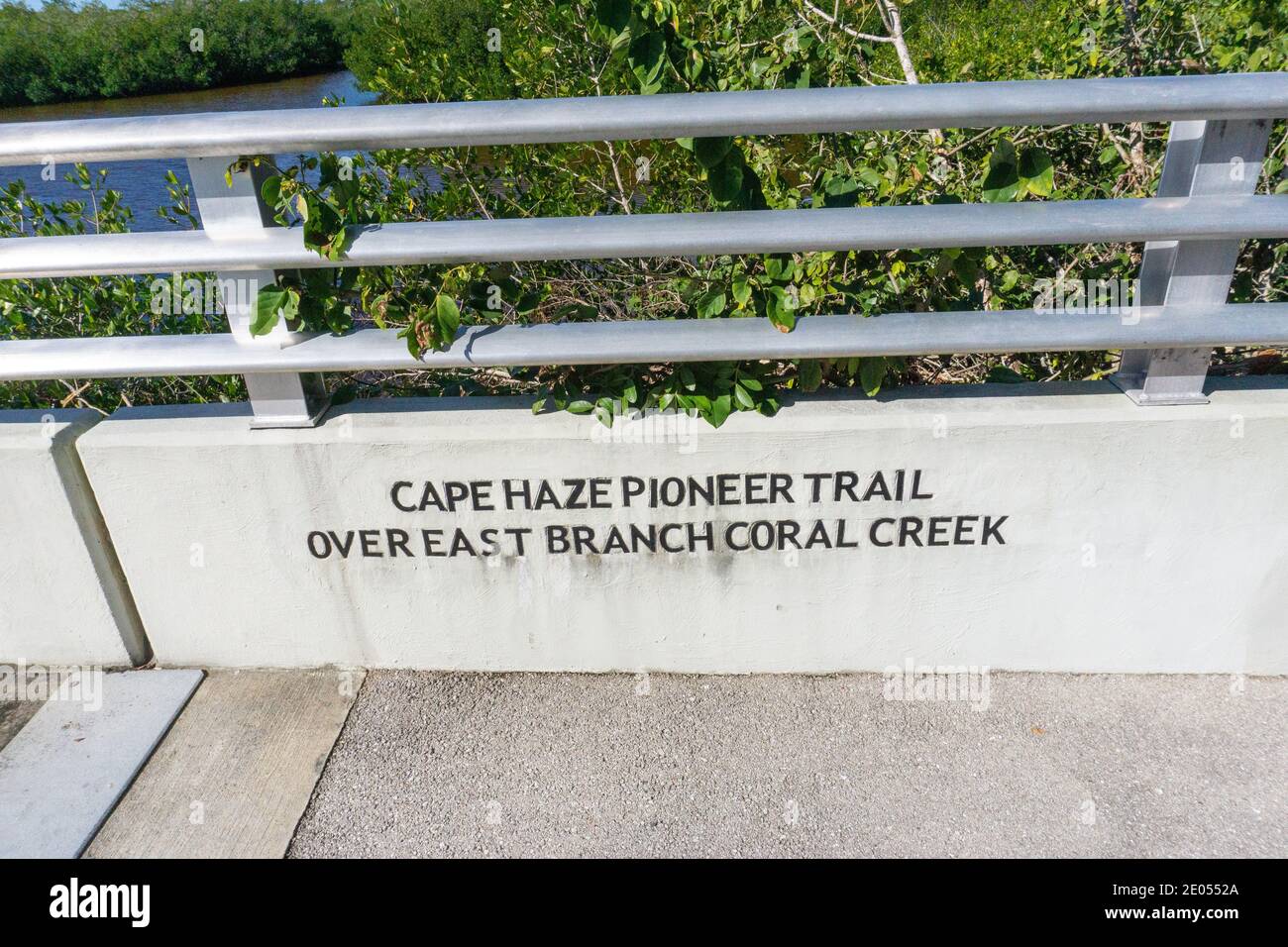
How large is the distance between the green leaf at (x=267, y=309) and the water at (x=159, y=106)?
11569 mm

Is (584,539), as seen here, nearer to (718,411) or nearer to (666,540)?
(666,540)

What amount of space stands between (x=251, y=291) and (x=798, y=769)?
2145 mm

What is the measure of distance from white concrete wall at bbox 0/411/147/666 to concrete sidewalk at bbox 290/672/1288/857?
920mm

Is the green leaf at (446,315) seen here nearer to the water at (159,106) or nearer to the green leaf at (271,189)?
the green leaf at (271,189)

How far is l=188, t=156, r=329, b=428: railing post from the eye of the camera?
8.51 feet

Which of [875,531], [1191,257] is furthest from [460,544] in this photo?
[1191,257]

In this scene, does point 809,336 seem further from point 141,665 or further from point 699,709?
point 141,665

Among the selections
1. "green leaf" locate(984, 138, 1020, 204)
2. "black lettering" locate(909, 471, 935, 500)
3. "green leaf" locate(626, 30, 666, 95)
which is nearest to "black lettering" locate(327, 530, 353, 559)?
"green leaf" locate(626, 30, 666, 95)

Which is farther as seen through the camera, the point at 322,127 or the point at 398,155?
the point at 398,155

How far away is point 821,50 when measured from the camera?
3.38m

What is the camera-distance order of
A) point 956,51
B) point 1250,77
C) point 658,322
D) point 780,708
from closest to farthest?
point 1250,77 < point 658,322 < point 780,708 < point 956,51

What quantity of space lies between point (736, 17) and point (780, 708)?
2.75 meters

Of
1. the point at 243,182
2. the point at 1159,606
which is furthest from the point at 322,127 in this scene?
the point at 1159,606

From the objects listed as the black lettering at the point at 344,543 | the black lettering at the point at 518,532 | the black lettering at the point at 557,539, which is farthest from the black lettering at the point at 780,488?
the black lettering at the point at 344,543
